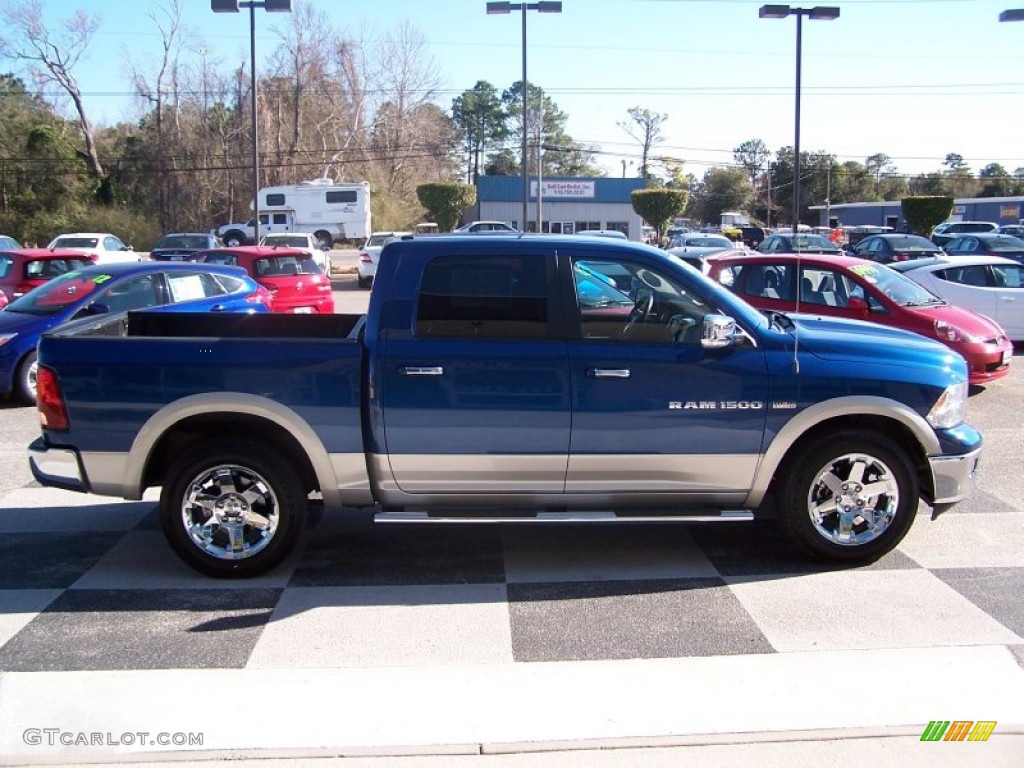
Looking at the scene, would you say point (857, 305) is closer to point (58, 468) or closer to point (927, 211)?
point (58, 468)

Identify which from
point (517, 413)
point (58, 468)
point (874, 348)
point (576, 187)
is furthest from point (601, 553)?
point (576, 187)

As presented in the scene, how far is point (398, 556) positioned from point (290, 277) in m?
11.7

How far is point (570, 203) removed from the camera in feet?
204

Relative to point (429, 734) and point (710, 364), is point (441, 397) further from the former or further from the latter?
point (429, 734)

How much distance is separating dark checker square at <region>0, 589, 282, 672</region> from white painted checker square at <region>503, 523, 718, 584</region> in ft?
4.88

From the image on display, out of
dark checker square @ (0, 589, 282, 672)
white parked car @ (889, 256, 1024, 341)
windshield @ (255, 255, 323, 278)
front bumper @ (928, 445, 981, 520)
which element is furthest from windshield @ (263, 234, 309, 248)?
front bumper @ (928, 445, 981, 520)

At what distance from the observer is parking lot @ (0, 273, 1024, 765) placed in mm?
3795

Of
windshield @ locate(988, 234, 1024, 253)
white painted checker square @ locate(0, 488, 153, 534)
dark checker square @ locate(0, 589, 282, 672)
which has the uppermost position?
windshield @ locate(988, 234, 1024, 253)

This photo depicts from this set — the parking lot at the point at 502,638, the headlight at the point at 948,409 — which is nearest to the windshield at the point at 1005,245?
the parking lot at the point at 502,638

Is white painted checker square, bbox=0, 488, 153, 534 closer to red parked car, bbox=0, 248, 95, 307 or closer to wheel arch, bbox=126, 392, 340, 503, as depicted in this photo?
wheel arch, bbox=126, 392, 340, 503

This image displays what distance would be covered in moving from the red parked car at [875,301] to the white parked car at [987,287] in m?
2.94

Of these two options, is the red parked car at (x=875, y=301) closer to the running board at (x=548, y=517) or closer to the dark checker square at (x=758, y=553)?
the dark checker square at (x=758, y=553)

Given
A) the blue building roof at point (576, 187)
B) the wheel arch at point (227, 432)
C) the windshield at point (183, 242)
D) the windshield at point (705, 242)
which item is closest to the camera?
the wheel arch at point (227, 432)

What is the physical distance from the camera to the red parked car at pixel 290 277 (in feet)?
52.9
